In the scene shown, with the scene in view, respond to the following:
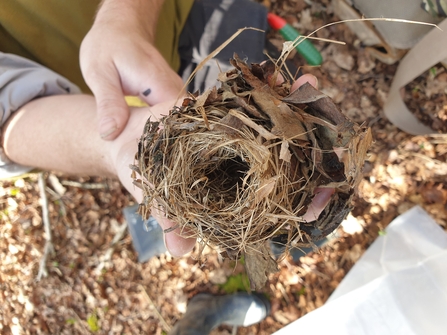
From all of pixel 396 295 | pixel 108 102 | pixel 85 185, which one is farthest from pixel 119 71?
pixel 396 295

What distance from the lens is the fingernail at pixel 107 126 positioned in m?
1.45

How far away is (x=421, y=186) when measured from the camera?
85.8 inches

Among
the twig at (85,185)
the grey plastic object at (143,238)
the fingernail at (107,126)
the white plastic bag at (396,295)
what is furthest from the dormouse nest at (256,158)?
the twig at (85,185)

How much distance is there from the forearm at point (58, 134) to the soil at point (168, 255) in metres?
0.82

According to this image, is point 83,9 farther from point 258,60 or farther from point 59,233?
point 59,233

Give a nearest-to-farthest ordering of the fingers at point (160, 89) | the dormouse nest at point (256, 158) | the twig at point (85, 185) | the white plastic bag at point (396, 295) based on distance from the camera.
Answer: the dormouse nest at point (256, 158) → the fingers at point (160, 89) → the white plastic bag at point (396, 295) → the twig at point (85, 185)

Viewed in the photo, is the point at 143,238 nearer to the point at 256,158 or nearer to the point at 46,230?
the point at 46,230

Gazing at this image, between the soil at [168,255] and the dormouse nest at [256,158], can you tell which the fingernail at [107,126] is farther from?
the soil at [168,255]

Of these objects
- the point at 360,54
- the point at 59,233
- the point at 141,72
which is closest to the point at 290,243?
the point at 141,72

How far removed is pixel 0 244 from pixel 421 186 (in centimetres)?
283

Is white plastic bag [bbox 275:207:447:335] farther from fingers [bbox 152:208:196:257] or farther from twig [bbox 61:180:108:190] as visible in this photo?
twig [bbox 61:180:108:190]

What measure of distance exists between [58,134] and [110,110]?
0.42 metres

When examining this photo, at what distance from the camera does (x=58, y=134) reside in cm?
173

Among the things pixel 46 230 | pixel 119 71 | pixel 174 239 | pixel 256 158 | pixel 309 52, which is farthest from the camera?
pixel 46 230
